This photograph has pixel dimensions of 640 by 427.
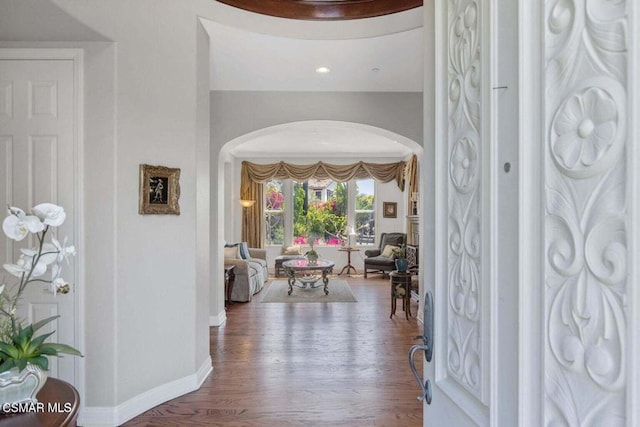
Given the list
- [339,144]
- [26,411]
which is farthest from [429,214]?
[339,144]

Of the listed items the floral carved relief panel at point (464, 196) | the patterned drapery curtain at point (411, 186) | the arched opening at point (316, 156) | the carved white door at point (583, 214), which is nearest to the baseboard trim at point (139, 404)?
the floral carved relief panel at point (464, 196)

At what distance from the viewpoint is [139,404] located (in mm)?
2607

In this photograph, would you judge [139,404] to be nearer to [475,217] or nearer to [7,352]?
[7,352]

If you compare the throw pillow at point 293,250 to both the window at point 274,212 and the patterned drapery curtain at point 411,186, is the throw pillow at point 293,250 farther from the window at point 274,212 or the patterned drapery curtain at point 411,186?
the patterned drapery curtain at point 411,186

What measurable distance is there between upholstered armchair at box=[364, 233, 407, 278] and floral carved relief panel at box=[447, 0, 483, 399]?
736cm

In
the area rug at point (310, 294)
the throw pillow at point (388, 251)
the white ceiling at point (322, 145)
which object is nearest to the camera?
the area rug at point (310, 294)

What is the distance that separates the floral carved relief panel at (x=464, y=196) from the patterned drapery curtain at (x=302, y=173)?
8.11m

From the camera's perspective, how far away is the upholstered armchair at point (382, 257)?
8344 mm

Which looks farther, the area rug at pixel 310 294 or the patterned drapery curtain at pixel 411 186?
the patterned drapery curtain at pixel 411 186

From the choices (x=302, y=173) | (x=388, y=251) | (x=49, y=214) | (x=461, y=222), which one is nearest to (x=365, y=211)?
(x=388, y=251)

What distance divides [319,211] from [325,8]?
21.1 feet

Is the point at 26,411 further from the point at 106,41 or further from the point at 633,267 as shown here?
the point at 106,41

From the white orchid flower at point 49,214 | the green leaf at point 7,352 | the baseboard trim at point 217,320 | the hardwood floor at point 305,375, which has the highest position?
the white orchid flower at point 49,214

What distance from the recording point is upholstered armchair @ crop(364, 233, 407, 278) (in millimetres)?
8344
